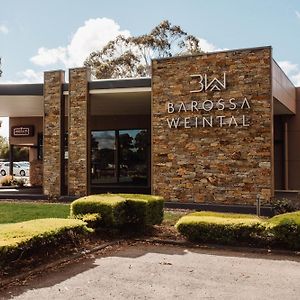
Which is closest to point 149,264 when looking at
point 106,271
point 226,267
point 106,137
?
point 106,271

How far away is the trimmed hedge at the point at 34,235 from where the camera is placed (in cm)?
579

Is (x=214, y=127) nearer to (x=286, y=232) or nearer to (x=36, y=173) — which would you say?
(x=286, y=232)

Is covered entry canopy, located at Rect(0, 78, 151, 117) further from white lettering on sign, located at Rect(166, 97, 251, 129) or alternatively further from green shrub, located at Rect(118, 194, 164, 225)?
green shrub, located at Rect(118, 194, 164, 225)

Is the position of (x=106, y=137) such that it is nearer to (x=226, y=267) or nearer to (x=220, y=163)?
(x=220, y=163)

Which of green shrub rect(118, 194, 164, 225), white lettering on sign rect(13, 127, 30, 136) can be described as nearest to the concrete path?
green shrub rect(118, 194, 164, 225)

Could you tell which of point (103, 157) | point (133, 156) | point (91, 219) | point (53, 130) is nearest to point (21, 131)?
point (103, 157)

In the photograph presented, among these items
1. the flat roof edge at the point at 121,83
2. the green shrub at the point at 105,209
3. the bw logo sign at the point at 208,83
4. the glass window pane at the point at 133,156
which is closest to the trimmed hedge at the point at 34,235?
the green shrub at the point at 105,209

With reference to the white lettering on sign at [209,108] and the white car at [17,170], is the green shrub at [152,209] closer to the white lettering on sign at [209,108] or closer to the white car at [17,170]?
the white lettering on sign at [209,108]

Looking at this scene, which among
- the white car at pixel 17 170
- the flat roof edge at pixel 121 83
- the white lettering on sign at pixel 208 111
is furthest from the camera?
the white car at pixel 17 170

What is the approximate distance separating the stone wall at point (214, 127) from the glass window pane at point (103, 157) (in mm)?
8793

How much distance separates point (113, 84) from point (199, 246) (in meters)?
8.23

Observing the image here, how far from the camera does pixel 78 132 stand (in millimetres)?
15164

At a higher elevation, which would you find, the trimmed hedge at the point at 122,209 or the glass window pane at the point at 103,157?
the glass window pane at the point at 103,157

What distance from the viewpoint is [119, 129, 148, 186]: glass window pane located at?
22.2 m
